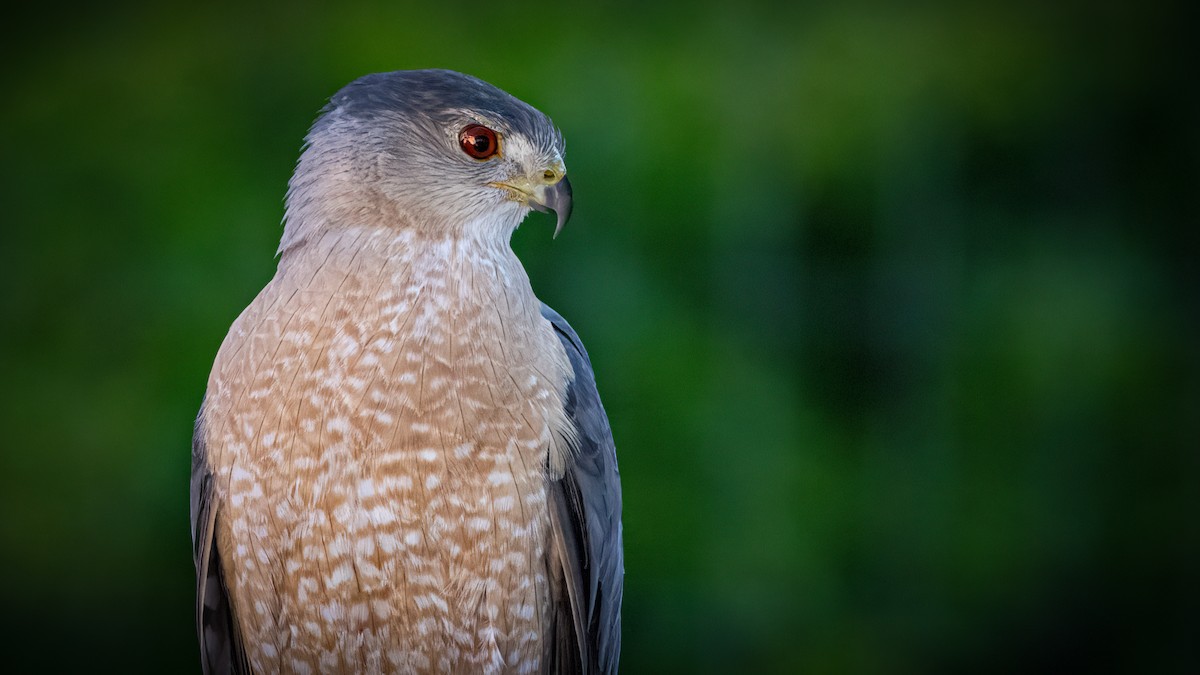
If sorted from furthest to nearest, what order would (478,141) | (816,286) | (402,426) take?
(816,286) < (478,141) < (402,426)

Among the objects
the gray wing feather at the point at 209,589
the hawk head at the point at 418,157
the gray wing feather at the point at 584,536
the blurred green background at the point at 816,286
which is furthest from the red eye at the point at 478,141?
the blurred green background at the point at 816,286

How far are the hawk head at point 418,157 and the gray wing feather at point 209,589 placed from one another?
0.28m

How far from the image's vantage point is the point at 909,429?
1930 mm

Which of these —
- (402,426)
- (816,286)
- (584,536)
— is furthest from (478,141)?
(816,286)

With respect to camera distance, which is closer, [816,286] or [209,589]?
[209,589]

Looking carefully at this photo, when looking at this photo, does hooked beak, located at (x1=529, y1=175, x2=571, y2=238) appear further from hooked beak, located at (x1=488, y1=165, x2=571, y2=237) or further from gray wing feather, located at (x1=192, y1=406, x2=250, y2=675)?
gray wing feather, located at (x1=192, y1=406, x2=250, y2=675)

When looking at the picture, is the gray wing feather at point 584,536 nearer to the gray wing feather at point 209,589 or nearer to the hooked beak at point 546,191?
the hooked beak at point 546,191

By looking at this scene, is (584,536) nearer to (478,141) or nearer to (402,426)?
(402,426)

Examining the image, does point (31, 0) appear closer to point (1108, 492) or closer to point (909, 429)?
point (909, 429)

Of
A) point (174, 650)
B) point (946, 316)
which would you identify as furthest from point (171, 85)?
point (946, 316)

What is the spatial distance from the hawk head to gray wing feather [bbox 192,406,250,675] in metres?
0.28

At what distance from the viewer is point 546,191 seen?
1.17m

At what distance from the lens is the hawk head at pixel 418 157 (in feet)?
3.52

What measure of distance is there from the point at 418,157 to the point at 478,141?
7cm
